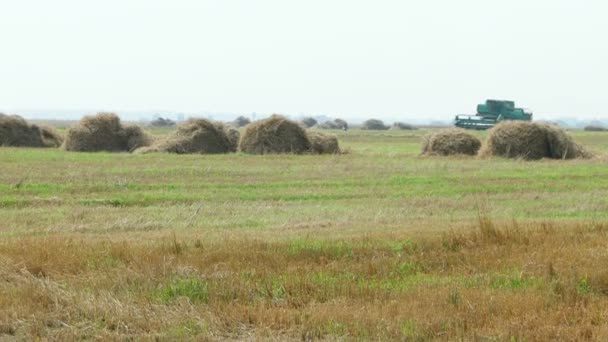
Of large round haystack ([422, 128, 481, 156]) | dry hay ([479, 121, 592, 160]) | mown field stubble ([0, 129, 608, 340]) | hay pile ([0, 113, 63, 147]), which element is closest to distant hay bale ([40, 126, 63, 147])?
hay pile ([0, 113, 63, 147])

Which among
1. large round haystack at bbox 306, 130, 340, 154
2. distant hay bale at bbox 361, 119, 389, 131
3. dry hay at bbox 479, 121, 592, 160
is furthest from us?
distant hay bale at bbox 361, 119, 389, 131

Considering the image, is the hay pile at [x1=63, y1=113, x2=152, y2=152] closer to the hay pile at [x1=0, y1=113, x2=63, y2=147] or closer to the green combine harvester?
the hay pile at [x1=0, y1=113, x2=63, y2=147]

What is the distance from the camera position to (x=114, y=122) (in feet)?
131

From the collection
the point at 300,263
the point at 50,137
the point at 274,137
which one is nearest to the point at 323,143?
the point at 274,137

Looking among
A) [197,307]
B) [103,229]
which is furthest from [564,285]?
[103,229]

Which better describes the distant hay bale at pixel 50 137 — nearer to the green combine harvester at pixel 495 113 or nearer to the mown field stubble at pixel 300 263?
the mown field stubble at pixel 300 263

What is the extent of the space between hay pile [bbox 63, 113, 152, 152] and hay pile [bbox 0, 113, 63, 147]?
3.01m

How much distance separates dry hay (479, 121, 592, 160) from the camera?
34.5 metres

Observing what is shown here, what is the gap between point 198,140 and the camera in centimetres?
3688

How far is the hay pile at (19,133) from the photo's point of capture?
40.7 metres

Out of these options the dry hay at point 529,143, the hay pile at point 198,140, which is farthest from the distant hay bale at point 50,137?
the dry hay at point 529,143

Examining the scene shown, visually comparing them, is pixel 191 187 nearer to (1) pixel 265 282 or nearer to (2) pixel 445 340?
(1) pixel 265 282

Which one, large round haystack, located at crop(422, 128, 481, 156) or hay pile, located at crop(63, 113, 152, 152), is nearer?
large round haystack, located at crop(422, 128, 481, 156)

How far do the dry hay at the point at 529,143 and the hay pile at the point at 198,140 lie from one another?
1147 cm
